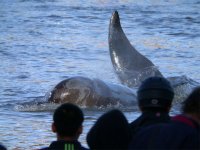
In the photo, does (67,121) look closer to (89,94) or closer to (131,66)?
(89,94)

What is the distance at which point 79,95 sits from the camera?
13.8 m

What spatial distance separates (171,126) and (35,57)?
16574 millimetres

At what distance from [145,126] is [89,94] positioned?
23.7 feet

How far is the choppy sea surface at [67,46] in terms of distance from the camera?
44.9 ft

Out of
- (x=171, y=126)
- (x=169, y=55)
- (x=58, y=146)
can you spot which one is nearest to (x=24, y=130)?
(x=58, y=146)

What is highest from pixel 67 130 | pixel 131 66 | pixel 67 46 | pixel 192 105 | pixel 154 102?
pixel 192 105

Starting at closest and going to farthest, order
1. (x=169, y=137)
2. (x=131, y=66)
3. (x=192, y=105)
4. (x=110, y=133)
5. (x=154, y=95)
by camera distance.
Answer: (x=169, y=137) < (x=192, y=105) < (x=110, y=133) < (x=154, y=95) < (x=131, y=66)

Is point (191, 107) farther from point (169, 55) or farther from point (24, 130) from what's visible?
point (169, 55)

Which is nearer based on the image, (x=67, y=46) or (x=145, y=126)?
(x=145, y=126)

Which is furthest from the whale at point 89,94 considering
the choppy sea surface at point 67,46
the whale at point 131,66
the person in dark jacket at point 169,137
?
the person in dark jacket at point 169,137

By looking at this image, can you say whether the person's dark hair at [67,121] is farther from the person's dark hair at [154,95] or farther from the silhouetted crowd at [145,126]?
the person's dark hair at [154,95]

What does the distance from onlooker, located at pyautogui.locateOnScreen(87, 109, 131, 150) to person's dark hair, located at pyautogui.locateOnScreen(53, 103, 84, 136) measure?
Answer: 203 mm

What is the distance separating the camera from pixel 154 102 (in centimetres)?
674

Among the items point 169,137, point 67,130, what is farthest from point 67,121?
point 169,137
